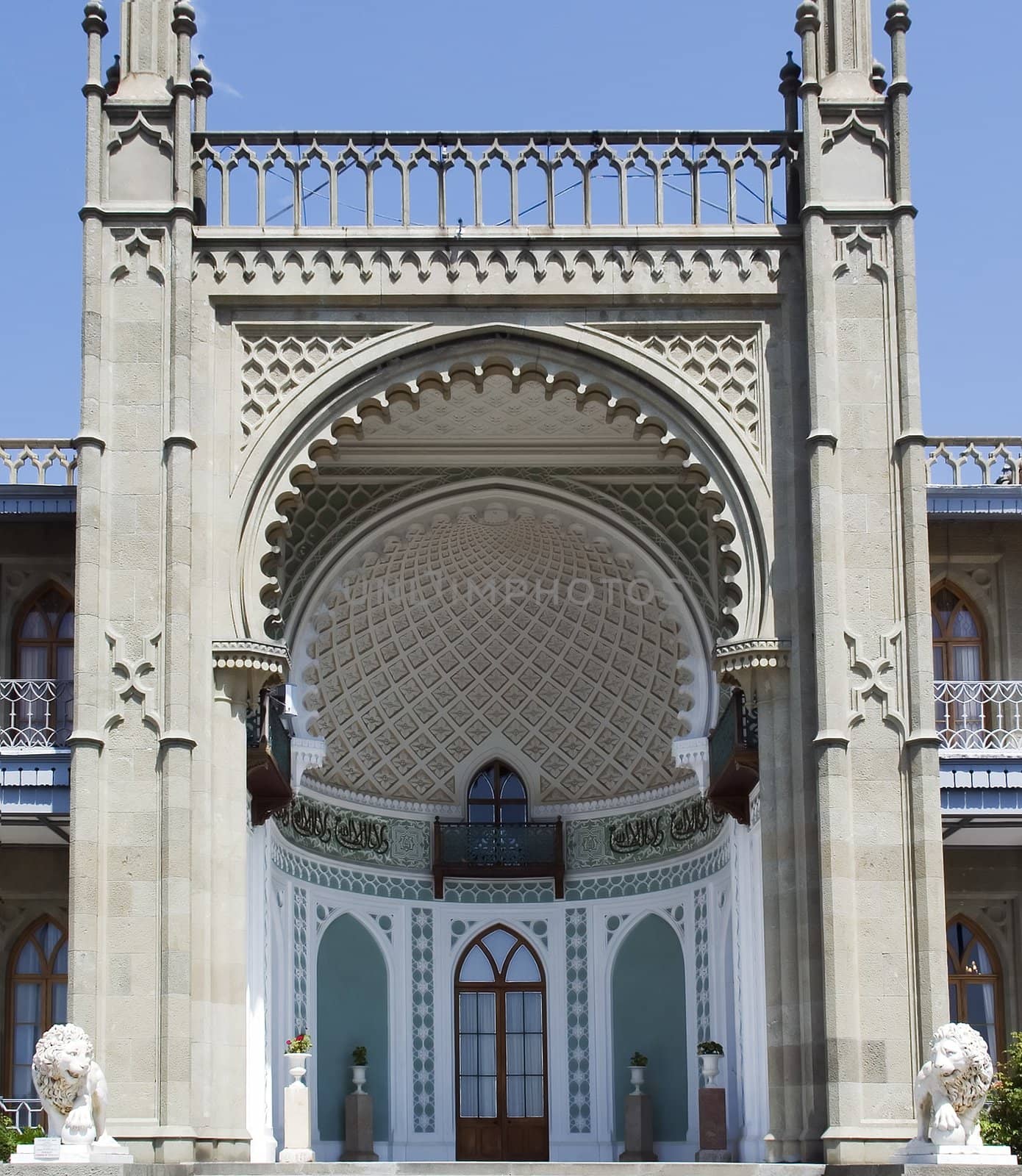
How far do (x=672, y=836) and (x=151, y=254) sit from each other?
26.8 ft

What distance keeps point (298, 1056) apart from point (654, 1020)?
440 centimetres

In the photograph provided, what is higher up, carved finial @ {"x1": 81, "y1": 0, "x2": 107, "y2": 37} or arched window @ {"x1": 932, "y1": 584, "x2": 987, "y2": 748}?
carved finial @ {"x1": 81, "y1": 0, "x2": 107, "y2": 37}

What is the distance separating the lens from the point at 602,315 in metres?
16.3

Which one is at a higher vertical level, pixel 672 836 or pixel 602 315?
pixel 602 315

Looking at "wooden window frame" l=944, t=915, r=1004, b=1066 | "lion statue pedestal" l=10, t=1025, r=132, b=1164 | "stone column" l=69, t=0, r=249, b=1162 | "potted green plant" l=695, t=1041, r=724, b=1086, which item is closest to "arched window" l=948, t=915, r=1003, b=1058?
"wooden window frame" l=944, t=915, r=1004, b=1066

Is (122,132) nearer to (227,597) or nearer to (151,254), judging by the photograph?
(151,254)

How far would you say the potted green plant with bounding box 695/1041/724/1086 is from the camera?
1938 cm

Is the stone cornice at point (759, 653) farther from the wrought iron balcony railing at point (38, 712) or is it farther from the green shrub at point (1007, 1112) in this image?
the wrought iron balcony railing at point (38, 712)

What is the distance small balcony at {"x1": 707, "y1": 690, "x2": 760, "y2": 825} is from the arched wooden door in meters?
4.04

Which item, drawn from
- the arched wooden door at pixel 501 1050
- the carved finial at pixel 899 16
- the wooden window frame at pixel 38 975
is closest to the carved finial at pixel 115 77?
the carved finial at pixel 899 16

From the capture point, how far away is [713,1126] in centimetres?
1895

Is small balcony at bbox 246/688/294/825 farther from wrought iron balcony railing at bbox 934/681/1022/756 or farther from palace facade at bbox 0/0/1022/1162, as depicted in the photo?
wrought iron balcony railing at bbox 934/681/1022/756

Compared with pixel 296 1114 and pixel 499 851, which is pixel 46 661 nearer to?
pixel 296 1114

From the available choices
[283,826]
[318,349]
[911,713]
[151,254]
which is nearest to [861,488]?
[911,713]
